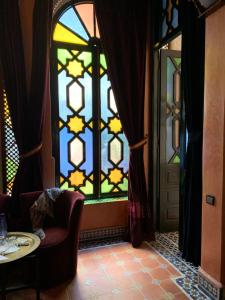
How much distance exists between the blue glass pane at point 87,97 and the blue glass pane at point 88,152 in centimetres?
21

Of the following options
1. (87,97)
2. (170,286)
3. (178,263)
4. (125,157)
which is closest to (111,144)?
(125,157)

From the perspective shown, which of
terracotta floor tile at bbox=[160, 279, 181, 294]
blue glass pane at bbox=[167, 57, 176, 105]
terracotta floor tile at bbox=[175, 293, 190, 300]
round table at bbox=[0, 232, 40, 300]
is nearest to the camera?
round table at bbox=[0, 232, 40, 300]

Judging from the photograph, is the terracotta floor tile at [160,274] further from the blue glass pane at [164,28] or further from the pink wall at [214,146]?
the blue glass pane at [164,28]

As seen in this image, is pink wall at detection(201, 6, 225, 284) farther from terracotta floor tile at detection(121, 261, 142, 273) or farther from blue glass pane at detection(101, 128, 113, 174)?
blue glass pane at detection(101, 128, 113, 174)

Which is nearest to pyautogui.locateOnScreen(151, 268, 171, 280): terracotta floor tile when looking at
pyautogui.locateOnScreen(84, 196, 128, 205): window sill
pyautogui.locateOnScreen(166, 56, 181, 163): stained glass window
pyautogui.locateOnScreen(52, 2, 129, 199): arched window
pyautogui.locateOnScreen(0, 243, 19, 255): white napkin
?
pyautogui.locateOnScreen(84, 196, 128, 205): window sill

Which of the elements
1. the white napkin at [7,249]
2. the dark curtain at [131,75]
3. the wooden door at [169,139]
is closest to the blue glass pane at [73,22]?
the dark curtain at [131,75]

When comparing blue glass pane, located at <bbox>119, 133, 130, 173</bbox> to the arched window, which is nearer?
the arched window

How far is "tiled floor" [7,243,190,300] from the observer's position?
7.32ft

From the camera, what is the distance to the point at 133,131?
10.9ft

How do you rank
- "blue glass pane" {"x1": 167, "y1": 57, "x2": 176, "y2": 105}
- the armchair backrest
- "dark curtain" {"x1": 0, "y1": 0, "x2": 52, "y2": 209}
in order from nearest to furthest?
the armchair backrest → "dark curtain" {"x1": 0, "y1": 0, "x2": 52, "y2": 209} → "blue glass pane" {"x1": 167, "y1": 57, "x2": 176, "y2": 105}

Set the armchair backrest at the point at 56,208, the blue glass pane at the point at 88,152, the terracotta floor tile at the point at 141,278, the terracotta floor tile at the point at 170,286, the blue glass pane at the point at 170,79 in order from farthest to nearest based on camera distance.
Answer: the blue glass pane at the point at 170,79
the blue glass pane at the point at 88,152
the armchair backrest at the point at 56,208
the terracotta floor tile at the point at 141,278
the terracotta floor tile at the point at 170,286

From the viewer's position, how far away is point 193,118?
8.73ft

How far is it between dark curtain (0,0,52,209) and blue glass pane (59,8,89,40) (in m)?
0.32

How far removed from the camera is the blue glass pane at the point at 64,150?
3.33 metres
